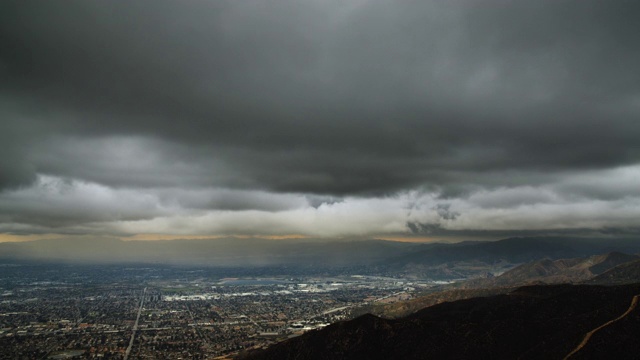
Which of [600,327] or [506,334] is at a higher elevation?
[600,327]

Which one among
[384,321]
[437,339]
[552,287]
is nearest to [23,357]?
[384,321]

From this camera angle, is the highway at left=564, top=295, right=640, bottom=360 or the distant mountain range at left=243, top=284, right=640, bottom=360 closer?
the highway at left=564, top=295, right=640, bottom=360

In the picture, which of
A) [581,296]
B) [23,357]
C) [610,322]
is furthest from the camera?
[23,357]

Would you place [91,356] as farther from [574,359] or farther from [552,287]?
[552,287]

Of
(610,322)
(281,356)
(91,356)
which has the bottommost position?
(91,356)

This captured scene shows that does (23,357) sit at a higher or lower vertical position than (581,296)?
lower

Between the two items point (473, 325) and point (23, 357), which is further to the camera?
point (23, 357)

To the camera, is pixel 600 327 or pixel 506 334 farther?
pixel 506 334

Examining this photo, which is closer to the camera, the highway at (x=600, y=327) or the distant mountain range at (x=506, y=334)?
the highway at (x=600, y=327)
